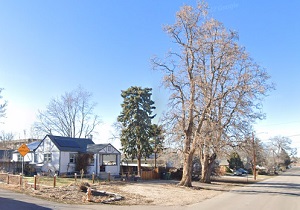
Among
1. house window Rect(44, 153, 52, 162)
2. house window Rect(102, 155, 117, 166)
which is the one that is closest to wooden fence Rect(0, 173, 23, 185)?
house window Rect(44, 153, 52, 162)

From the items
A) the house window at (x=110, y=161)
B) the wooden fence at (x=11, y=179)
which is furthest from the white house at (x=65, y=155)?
the wooden fence at (x=11, y=179)

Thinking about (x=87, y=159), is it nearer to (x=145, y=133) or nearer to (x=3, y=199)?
(x=145, y=133)

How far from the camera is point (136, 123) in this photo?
3941cm

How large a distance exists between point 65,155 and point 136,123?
32.2 ft

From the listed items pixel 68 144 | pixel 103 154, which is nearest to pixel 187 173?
pixel 103 154

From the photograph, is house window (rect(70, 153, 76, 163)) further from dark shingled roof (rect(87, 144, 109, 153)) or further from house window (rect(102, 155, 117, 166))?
house window (rect(102, 155, 117, 166))

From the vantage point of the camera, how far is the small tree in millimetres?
38688

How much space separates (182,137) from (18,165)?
64.3ft

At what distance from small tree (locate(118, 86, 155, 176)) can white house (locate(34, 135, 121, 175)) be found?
84.2 inches

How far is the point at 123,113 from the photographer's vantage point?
40.6 meters

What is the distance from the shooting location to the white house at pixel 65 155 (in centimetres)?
3497

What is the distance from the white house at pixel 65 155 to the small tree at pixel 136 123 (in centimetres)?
214

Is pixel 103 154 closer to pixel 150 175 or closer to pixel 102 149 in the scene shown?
pixel 102 149

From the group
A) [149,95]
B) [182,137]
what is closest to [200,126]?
[182,137]
